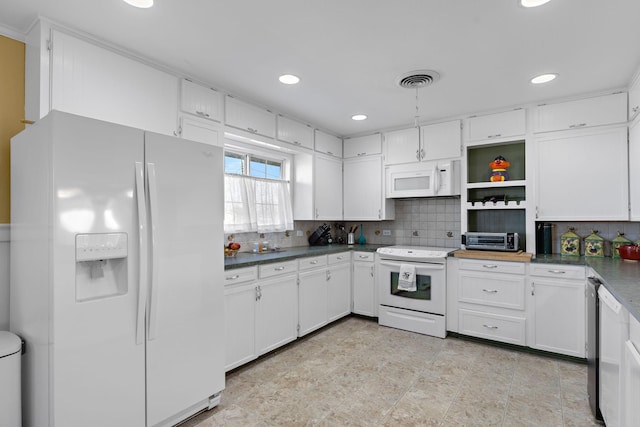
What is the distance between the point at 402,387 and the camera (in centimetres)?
253

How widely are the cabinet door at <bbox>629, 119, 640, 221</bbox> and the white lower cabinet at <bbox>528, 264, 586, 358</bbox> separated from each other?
0.63m

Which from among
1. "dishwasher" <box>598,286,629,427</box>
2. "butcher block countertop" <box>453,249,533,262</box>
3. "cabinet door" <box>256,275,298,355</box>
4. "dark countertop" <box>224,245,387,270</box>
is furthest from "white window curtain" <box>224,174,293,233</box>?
"dishwasher" <box>598,286,629,427</box>

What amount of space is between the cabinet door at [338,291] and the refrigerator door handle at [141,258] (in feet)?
7.57

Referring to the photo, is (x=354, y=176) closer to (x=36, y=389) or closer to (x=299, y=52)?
(x=299, y=52)

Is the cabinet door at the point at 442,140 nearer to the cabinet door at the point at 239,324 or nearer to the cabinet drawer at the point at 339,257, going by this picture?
the cabinet drawer at the point at 339,257

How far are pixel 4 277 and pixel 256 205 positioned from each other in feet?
7.13

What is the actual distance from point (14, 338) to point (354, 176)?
3.71 metres

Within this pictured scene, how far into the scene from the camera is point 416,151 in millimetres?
4086

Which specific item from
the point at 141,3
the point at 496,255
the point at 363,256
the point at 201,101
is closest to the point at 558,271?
the point at 496,255

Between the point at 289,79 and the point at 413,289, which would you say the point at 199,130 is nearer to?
the point at 289,79

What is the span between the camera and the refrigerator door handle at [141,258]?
69.4 inches

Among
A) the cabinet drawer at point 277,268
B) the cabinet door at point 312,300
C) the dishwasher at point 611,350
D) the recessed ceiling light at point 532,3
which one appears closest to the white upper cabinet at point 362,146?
the cabinet door at point 312,300

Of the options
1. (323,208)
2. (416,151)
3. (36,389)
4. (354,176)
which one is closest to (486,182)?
(416,151)

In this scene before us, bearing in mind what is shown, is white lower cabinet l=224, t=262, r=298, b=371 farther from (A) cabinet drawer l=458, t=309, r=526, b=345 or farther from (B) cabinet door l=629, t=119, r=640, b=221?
(B) cabinet door l=629, t=119, r=640, b=221
